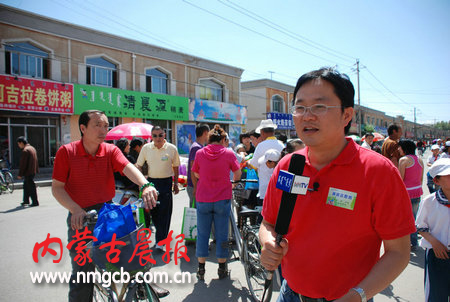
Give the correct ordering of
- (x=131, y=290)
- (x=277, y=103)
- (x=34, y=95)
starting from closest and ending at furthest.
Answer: (x=131, y=290) → (x=34, y=95) → (x=277, y=103)

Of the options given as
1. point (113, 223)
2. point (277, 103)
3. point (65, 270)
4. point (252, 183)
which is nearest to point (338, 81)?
point (113, 223)

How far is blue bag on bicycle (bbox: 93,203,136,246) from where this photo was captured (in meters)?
2.06

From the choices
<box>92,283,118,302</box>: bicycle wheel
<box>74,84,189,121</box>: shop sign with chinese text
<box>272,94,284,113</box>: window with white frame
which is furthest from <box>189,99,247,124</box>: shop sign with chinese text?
<box>92,283,118,302</box>: bicycle wheel


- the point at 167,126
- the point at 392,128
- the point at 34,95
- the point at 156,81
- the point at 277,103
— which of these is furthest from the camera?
the point at 277,103

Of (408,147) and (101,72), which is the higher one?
(101,72)

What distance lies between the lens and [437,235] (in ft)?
8.39

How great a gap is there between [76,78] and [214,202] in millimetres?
14512

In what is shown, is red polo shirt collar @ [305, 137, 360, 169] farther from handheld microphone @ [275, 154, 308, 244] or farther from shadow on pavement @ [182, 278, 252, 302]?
shadow on pavement @ [182, 278, 252, 302]

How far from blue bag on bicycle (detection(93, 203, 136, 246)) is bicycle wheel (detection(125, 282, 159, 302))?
497 millimetres

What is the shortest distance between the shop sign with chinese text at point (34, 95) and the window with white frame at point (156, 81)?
16.9 ft

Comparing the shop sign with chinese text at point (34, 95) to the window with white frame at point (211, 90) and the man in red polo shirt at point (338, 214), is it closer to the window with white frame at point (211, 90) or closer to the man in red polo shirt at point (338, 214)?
the window with white frame at point (211, 90)

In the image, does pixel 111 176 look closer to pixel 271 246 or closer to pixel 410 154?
pixel 271 246

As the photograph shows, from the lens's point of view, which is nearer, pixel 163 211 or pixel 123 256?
pixel 123 256

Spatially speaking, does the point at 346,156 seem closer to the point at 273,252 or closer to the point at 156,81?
the point at 273,252
